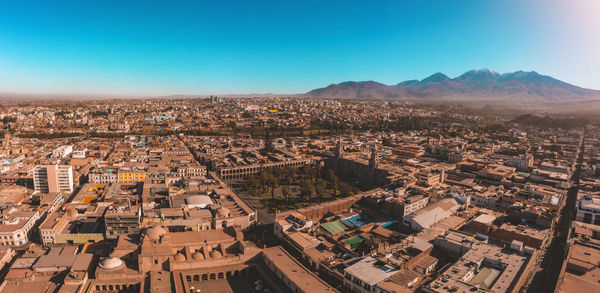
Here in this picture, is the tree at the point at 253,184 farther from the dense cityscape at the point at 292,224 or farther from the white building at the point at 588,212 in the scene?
the white building at the point at 588,212

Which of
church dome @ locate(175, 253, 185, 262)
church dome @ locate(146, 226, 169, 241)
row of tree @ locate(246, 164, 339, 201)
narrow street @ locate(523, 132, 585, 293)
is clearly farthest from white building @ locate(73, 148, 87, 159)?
narrow street @ locate(523, 132, 585, 293)

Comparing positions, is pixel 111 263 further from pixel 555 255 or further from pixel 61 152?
pixel 61 152

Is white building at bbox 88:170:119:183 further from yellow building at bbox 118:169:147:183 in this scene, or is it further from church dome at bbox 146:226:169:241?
church dome at bbox 146:226:169:241

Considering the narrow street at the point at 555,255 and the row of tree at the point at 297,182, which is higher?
the row of tree at the point at 297,182

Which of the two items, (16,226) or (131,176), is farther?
(131,176)

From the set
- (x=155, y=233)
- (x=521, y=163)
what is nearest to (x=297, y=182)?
(x=155, y=233)

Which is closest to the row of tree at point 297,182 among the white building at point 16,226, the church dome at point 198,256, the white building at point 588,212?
the church dome at point 198,256

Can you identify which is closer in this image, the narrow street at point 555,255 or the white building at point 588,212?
the narrow street at point 555,255

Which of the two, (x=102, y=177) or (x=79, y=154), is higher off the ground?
(x=79, y=154)
